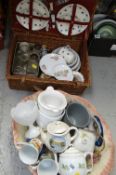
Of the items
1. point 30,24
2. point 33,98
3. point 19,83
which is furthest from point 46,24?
point 33,98

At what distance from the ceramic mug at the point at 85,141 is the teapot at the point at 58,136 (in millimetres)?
19

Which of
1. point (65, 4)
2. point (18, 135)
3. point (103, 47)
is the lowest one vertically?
point (18, 135)

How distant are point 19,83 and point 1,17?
40 centimetres

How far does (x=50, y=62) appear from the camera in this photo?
1.41 m

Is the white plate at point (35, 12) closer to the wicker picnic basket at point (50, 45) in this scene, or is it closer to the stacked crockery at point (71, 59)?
the wicker picnic basket at point (50, 45)

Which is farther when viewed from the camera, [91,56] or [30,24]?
[91,56]

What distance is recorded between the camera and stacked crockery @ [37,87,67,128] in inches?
42.0

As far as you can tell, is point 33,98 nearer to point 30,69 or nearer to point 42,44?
point 30,69

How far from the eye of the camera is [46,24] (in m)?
1.39

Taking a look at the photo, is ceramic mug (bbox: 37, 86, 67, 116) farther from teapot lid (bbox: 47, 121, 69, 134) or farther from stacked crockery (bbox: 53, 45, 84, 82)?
stacked crockery (bbox: 53, 45, 84, 82)

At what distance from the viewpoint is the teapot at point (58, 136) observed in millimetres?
1003

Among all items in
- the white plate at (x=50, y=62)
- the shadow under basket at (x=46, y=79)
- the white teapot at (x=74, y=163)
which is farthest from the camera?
the white plate at (x=50, y=62)

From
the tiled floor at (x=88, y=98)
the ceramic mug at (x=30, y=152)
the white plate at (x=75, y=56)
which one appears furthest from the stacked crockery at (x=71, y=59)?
the ceramic mug at (x=30, y=152)

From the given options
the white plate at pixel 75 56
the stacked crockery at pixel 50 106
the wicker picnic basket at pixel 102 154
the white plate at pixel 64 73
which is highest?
the white plate at pixel 75 56
